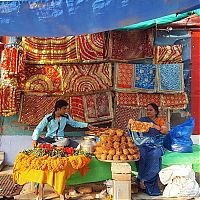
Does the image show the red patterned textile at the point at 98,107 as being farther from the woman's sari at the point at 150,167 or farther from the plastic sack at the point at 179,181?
the plastic sack at the point at 179,181

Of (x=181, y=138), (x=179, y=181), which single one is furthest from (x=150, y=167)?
(x=181, y=138)

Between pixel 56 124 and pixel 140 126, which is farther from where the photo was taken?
pixel 56 124

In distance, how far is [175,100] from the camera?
7496 millimetres

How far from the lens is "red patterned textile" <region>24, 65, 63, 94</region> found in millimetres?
7145

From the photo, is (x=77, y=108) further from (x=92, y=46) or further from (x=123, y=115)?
(x=92, y=46)

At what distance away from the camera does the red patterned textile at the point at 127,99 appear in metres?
7.40

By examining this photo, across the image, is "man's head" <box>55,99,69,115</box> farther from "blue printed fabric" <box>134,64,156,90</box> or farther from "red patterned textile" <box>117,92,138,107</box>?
"blue printed fabric" <box>134,64,156,90</box>

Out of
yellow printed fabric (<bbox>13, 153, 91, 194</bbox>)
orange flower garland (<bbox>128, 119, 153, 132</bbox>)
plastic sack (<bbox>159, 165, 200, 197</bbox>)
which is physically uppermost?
orange flower garland (<bbox>128, 119, 153, 132</bbox>)

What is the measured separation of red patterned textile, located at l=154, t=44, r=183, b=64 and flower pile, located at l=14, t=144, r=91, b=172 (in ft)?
9.39

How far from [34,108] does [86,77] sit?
1.04m

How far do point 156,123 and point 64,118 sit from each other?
4.55ft

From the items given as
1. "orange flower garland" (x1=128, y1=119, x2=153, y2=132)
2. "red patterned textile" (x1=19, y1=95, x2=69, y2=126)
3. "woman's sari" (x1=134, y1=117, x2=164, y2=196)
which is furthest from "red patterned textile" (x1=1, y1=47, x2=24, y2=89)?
"woman's sari" (x1=134, y1=117, x2=164, y2=196)

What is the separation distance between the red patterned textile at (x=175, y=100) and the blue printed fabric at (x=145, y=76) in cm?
32

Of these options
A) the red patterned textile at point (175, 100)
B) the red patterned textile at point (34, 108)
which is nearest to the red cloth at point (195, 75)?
the red patterned textile at point (175, 100)
